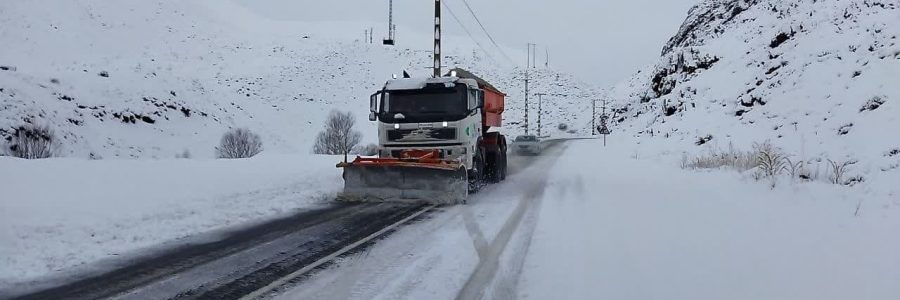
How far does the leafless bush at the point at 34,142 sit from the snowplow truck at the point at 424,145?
1371cm

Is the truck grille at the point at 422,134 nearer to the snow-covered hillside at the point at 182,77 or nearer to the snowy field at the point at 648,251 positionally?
the snowy field at the point at 648,251

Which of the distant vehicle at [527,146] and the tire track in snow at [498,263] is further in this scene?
the distant vehicle at [527,146]

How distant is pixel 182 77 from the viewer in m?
46.3

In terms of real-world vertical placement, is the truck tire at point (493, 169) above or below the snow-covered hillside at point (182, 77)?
below

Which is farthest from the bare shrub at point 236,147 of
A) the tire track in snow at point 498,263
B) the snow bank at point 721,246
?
the tire track in snow at point 498,263

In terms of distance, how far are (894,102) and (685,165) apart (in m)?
5.02

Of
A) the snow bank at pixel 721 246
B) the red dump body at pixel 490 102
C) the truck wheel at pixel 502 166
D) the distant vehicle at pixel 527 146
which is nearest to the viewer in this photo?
the snow bank at pixel 721 246

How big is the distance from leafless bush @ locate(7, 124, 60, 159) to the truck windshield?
1381cm

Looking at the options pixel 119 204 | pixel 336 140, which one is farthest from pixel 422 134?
pixel 336 140

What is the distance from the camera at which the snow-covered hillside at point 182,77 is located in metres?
25.5

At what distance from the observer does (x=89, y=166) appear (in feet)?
39.4

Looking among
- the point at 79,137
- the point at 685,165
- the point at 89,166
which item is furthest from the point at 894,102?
the point at 79,137

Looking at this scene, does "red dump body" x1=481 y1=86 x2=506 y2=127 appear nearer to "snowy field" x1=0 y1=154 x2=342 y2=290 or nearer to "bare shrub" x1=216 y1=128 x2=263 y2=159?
"snowy field" x1=0 y1=154 x2=342 y2=290

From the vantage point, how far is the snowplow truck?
1116 cm
